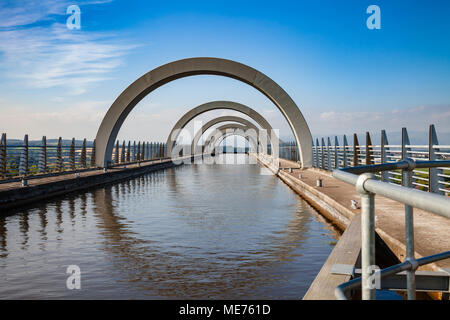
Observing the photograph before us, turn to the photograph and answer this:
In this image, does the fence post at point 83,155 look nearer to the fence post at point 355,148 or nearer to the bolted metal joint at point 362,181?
the fence post at point 355,148

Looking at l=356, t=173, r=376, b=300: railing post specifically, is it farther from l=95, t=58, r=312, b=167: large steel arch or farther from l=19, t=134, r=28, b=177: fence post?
l=95, t=58, r=312, b=167: large steel arch

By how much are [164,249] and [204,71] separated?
1836cm

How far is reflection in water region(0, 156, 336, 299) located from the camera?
4.89 metres

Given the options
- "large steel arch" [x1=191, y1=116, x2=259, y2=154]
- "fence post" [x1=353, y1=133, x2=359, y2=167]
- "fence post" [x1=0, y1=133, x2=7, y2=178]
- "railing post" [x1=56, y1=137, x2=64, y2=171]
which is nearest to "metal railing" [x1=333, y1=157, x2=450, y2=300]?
"fence post" [x1=353, y1=133, x2=359, y2=167]

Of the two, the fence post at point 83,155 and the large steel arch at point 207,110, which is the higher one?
the large steel arch at point 207,110

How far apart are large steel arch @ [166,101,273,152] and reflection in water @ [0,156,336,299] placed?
94.6ft

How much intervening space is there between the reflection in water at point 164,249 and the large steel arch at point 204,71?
1157cm

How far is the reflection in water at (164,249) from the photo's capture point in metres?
4.89

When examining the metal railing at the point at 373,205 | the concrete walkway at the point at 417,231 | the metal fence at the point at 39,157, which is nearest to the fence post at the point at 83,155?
the metal fence at the point at 39,157

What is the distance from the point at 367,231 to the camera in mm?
1920

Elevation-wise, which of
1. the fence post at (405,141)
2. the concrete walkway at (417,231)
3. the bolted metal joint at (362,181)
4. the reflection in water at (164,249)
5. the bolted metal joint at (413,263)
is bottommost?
the reflection in water at (164,249)

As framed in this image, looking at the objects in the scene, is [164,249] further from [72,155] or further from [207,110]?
[207,110]

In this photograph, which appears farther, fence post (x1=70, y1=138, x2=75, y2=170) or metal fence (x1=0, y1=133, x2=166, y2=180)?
fence post (x1=70, y1=138, x2=75, y2=170)
